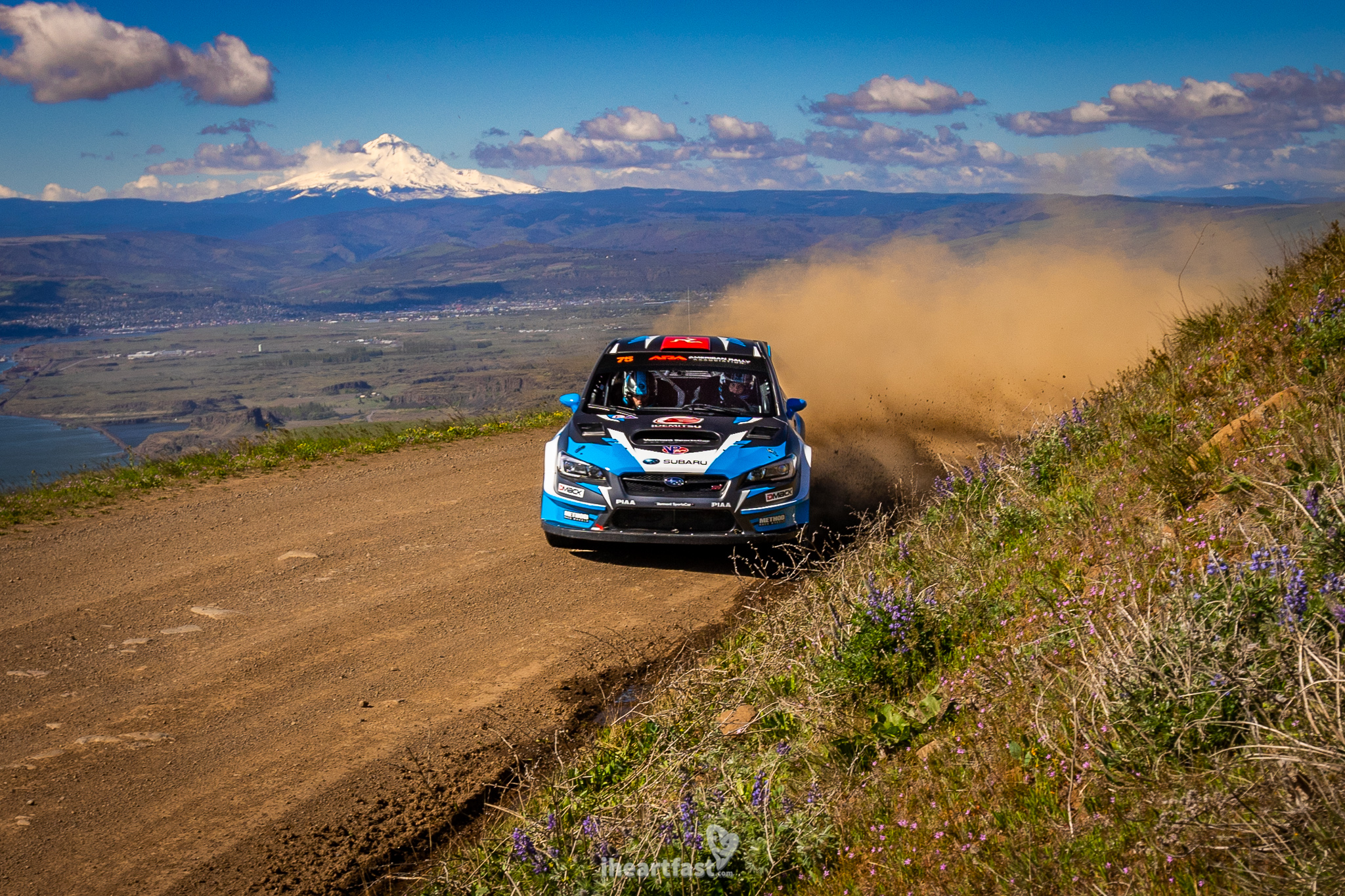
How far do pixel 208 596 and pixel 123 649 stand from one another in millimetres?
1015

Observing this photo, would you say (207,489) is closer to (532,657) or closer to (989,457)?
(532,657)

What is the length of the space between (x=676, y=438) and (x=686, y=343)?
6.20 feet

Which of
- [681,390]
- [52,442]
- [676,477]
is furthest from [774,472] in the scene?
[52,442]

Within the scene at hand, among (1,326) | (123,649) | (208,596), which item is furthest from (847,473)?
(1,326)

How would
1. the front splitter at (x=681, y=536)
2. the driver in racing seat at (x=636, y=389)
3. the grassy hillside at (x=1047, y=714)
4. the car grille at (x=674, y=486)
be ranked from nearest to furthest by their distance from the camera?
the grassy hillside at (x=1047, y=714)
the front splitter at (x=681, y=536)
the car grille at (x=674, y=486)
the driver in racing seat at (x=636, y=389)

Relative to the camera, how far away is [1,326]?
187 m

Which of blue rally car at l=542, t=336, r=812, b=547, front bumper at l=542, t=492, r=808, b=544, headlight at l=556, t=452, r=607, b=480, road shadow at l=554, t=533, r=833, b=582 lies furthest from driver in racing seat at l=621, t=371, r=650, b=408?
front bumper at l=542, t=492, r=808, b=544

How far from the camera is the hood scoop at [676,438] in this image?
745cm

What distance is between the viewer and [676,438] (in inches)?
296

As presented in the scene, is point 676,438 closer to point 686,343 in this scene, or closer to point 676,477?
point 676,477

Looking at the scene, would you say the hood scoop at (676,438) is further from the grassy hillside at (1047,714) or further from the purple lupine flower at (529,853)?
the purple lupine flower at (529,853)

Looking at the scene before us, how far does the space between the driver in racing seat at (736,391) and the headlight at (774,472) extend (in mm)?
1108

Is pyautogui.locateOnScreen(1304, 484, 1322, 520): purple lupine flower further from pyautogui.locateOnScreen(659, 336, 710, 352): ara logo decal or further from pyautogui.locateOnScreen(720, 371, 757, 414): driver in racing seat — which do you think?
pyautogui.locateOnScreen(659, 336, 710, 352): ara logo decal

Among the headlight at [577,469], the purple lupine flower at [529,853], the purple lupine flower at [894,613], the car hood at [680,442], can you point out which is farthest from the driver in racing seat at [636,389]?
the purple lupine flower at [529,853]
